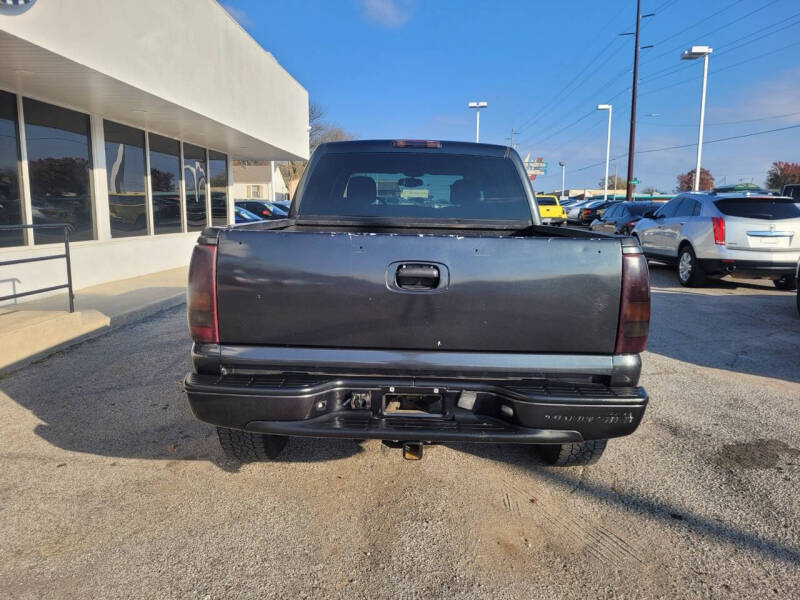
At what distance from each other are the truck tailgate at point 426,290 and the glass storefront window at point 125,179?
962cm

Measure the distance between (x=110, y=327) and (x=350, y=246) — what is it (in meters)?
5.81

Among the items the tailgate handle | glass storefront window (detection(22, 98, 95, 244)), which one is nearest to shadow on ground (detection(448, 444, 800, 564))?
the tailgate handle

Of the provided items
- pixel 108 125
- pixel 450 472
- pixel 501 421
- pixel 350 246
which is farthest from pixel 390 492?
pixel 108 125

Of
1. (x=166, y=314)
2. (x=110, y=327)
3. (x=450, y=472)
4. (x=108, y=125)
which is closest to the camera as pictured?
(x=450, y=472)

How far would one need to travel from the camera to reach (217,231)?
2691 millimetres

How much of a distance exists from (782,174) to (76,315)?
70.8 m

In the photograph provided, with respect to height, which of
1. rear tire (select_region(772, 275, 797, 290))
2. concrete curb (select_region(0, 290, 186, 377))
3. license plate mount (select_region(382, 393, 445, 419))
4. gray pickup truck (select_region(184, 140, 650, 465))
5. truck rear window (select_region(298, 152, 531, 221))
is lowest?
concrete curb (select_region(0, 290, 186, 377))

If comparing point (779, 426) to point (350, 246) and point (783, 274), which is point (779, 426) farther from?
point (783, 274)

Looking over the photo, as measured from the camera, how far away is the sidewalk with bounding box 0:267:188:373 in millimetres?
5695

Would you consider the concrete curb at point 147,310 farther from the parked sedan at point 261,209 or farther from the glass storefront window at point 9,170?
the parked sedan at point 261,209

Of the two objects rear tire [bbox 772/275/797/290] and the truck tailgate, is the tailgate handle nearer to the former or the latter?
the truck tailgate

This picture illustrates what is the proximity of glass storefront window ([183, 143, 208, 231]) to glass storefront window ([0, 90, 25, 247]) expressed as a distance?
6121mm

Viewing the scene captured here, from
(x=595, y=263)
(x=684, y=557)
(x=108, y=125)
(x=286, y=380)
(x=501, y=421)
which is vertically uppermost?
(x=108, y=125)

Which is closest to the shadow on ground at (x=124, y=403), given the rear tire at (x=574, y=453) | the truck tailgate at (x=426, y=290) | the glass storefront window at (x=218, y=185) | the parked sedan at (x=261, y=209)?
the rear tire at (x=574, y=453)
